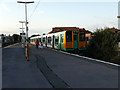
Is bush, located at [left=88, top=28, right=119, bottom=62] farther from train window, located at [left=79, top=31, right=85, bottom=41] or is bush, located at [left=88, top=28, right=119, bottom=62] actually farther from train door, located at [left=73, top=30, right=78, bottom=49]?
train door, located at [left=73, top=30, right=78, bottom=49]

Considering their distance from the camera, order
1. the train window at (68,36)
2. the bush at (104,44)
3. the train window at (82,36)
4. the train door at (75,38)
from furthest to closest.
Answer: the train window at (82,36), the train door at (75,38), the train window at (68,36), the bush at (104,44)

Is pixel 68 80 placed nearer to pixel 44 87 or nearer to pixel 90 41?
pixel 44 87

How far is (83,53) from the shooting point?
1988cm

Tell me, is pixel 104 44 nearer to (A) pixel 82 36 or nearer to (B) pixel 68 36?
(A) pixel 82 36

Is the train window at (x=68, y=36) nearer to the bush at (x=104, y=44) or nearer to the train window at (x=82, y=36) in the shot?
the train window at (x=82, y=36)

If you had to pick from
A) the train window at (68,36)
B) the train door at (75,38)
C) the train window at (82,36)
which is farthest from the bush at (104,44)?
the train window at (68,36)

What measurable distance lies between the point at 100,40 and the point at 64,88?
1341cm

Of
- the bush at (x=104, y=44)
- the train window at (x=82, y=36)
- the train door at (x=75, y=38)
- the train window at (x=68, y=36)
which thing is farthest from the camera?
the train window at (x=82, y=36)

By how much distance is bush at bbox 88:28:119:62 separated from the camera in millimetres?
16750

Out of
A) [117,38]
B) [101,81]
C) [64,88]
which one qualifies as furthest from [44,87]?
[117,38]

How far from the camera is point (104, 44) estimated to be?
1695 centimetres

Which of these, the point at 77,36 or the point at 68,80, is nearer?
the point at 68,80

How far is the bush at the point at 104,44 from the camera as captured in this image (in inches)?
659

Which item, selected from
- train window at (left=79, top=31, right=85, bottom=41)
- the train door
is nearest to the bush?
train window at (left=79, top=31, right=85, bottom=41)
